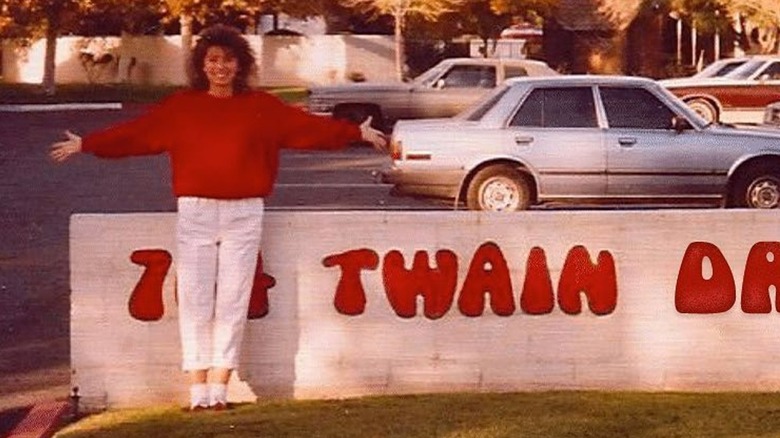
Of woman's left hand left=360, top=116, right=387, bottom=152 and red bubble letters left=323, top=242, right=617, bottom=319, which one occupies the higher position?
woman's left hand left=360, top=116, right=387, bottom=152

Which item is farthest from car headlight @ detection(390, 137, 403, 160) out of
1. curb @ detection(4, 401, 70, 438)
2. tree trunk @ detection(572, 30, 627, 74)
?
tree trunk @ detection(572, 30, 627, 74)

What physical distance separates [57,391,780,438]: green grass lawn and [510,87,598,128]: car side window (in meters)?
8.56

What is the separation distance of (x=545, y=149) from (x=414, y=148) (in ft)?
4.35

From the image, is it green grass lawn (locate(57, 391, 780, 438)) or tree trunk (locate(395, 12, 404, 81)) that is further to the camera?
tree trunk (locate(395, 12, 404, 81))

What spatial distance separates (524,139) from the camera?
57.9 feet

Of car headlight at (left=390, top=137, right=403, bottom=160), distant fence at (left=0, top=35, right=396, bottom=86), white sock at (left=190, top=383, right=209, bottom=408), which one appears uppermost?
distant fence at (left=0, top=35, right=396, bottom=86)

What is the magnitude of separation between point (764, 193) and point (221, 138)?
33.7 feet

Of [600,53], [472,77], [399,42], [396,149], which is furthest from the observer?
[600,53]

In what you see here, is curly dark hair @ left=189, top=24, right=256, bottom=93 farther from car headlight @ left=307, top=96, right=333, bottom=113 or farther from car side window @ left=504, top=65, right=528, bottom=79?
car side window @ left=504, top=65, right=528, bottom=79

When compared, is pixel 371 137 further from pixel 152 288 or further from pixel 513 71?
pixel 513 71

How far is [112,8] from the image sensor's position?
4972cm

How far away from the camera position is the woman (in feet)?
28.4

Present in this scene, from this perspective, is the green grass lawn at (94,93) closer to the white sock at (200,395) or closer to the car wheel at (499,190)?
the car wheel at (499,190)

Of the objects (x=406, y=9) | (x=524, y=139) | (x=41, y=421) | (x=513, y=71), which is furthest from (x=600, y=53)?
(x=41, y=421)
